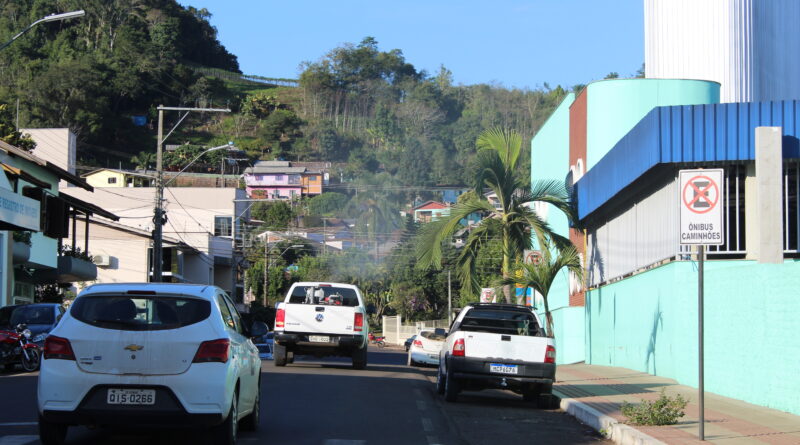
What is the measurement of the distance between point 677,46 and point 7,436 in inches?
998

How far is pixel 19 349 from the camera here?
20.8 meters

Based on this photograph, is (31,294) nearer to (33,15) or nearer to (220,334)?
(220,334)

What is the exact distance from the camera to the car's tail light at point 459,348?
1568cm

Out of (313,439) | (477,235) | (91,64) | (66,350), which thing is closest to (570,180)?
(477,235)

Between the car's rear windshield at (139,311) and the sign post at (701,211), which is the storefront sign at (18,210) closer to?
the car's rear windshield at (139,311)

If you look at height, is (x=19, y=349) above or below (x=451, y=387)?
above

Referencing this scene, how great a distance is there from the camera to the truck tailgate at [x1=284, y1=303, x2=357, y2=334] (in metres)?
22.5

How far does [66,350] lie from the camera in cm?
897

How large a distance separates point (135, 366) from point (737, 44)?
995 inches

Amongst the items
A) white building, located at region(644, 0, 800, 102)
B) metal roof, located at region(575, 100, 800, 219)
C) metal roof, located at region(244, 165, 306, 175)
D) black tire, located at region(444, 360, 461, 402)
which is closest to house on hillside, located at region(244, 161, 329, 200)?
metal roof, located at region(244, 165, 306, 175)

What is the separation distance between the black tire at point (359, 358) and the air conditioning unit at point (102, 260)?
33.1 metres

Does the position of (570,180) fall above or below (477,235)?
above

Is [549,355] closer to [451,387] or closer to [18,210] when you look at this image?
[451,387]

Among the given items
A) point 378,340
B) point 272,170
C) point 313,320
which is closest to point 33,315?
point 313,320
